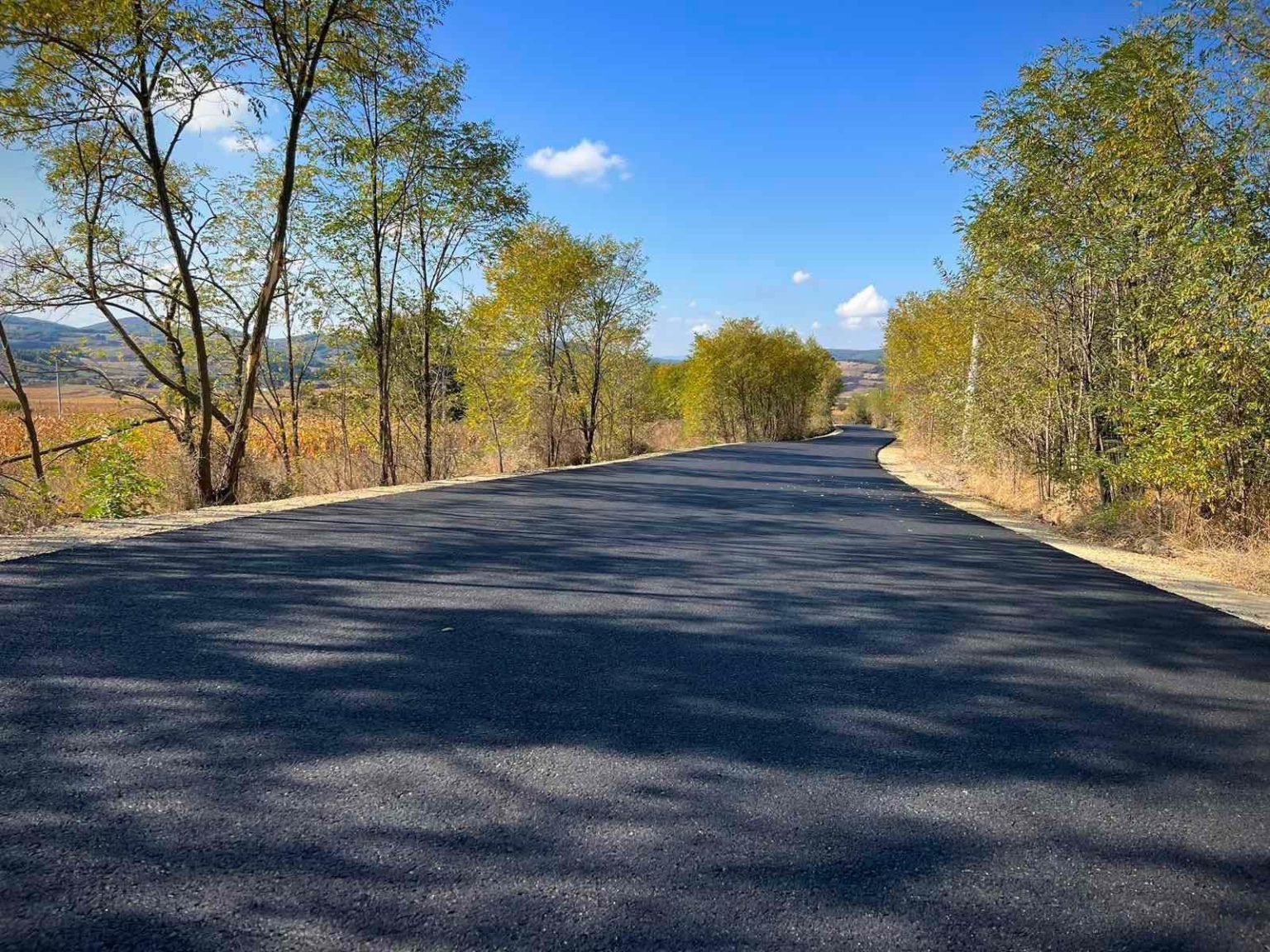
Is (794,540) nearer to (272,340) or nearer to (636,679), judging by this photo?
(636,679)

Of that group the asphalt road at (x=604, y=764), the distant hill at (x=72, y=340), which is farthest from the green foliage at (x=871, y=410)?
the asphalt road at (x=604, y=764)

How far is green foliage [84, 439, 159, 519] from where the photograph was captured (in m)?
7.93

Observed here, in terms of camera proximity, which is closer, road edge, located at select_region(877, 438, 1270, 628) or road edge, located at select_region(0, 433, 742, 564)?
road edge, located at select_region(0, 433, 742, 564)

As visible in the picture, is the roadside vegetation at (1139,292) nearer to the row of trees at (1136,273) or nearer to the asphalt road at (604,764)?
the row of trees at (1136,273)

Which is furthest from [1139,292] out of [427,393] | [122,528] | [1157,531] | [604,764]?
[427,393]

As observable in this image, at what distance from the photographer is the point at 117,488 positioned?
8.20m

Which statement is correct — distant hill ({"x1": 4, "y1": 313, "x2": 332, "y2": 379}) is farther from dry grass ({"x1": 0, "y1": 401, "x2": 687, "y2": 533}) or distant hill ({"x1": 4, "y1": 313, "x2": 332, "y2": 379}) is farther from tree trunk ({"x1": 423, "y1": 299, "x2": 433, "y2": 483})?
tree trunk ({"x1": 423, "y1": 299, "x2": 433, "y2": 483})

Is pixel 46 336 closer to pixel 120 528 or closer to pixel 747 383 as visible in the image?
pixel 120 528

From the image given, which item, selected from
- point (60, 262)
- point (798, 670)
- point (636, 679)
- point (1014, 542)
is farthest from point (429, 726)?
point (60, 262)

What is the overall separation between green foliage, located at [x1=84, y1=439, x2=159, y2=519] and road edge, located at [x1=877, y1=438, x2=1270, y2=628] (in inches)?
386

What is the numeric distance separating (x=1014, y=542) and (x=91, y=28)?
11.7 m

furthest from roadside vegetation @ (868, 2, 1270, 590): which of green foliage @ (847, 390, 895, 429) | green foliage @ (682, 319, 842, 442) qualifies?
green foliage @ (847, 390, 895, 429)

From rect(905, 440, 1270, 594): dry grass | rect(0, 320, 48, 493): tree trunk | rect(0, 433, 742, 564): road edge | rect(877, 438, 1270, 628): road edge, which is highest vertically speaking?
rect(0, 320, 48, 493): tree trunk

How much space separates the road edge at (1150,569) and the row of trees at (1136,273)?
83cm
